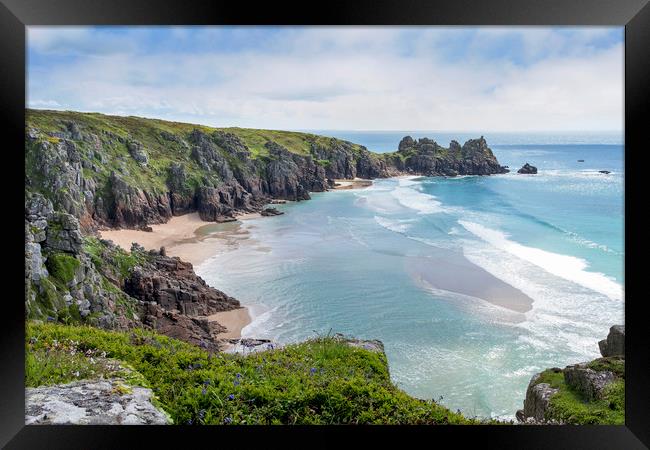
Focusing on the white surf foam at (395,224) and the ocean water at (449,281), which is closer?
the ocean water at (449,281)

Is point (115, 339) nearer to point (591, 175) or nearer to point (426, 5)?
point (426, 5)

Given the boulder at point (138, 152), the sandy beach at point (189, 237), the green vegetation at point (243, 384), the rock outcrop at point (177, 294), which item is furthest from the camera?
the boulder at point (138, 152)

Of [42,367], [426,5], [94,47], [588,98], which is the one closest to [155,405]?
[42,367]

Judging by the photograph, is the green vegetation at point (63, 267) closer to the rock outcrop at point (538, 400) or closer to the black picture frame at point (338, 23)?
the black picture frame at point (338, 23)

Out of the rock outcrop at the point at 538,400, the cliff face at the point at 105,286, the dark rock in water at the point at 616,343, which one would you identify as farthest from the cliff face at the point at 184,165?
the dark rock in water at the point at 616,343

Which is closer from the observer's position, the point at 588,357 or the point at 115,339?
the point at 115,339

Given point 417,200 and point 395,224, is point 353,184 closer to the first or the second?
point 417,200

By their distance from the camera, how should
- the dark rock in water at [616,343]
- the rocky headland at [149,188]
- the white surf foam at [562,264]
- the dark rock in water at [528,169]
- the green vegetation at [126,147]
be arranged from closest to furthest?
the dark rock in water at [616,343], the rocky headland at [149,188], the white surf foam at [562,264], the green vegetation at [126,147], the dark rock in water at [528,169]
